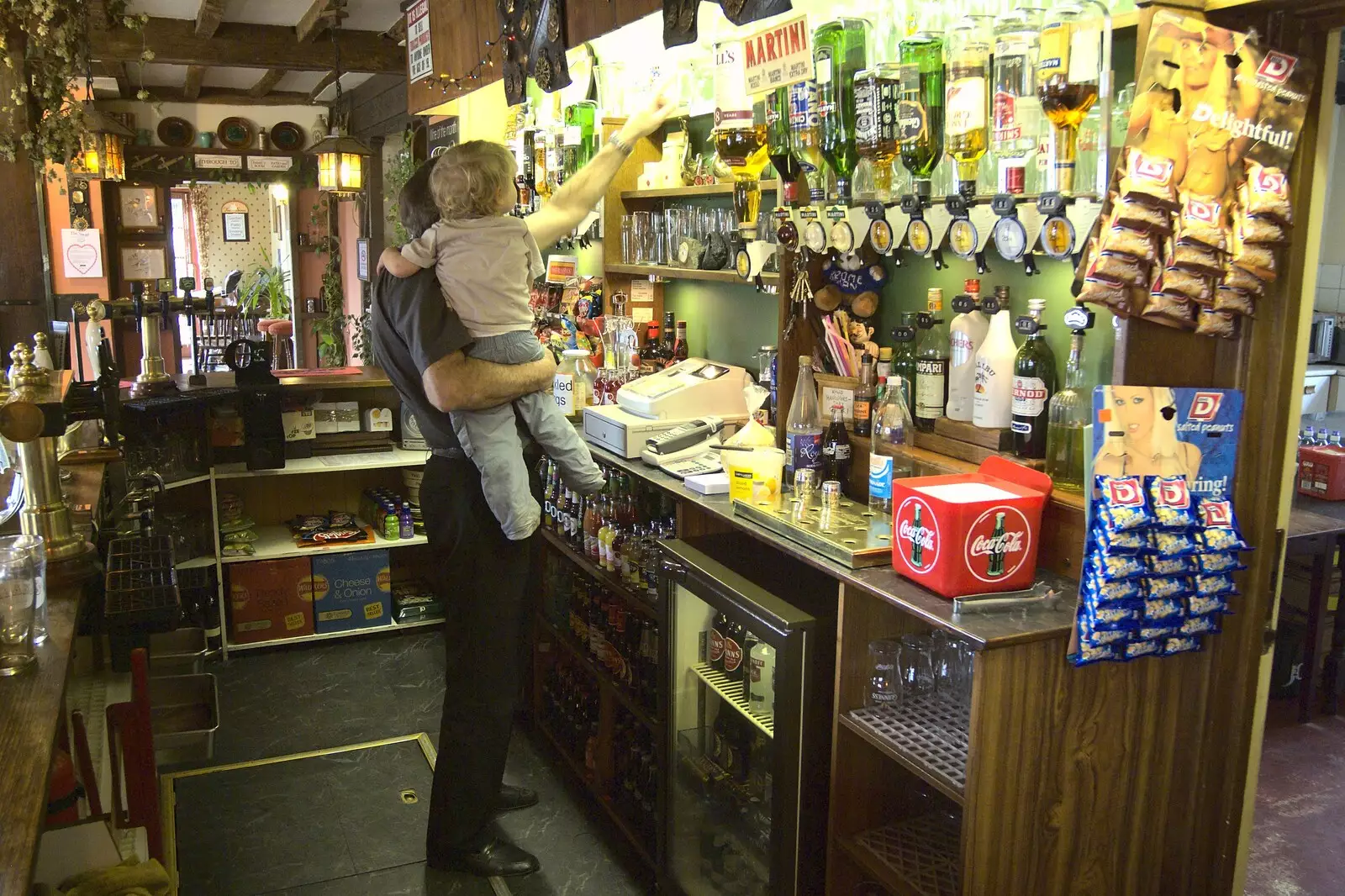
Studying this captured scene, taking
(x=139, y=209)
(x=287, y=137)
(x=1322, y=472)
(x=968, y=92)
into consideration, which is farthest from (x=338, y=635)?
(x=287, y=137)

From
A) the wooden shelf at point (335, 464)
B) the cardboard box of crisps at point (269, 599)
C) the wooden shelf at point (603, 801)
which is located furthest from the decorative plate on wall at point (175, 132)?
the wooden shelf at point (603, 801)

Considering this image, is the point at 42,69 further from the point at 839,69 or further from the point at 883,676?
the point at 883,676

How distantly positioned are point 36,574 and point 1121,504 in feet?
6.23

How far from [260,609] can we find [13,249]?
2.34m

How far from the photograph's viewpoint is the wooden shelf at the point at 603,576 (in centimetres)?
310

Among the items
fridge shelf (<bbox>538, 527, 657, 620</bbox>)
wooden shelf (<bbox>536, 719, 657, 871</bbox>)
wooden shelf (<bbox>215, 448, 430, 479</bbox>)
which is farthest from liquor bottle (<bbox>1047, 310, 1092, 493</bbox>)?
wooden shelf (<bbox>215, 448, 430, 479</bbox>)

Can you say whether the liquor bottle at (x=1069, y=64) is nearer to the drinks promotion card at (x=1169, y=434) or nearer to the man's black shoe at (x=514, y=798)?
the drinks promotion card at (x=1169, y=434)

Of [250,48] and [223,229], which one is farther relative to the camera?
[223,229]

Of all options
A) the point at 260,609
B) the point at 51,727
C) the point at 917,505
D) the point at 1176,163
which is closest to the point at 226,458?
the point at 260,609

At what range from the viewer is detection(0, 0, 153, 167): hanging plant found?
422 cm

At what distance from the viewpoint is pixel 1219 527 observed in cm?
194

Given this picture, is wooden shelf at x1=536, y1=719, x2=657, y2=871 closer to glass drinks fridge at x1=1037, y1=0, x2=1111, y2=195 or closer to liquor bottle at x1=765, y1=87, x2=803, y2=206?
liquor bottle at x1=765, y1=87, x2=803, y2=206

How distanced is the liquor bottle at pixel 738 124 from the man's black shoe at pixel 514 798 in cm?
201

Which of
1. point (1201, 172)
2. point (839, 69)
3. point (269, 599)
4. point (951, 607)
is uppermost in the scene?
point (839, 69)
